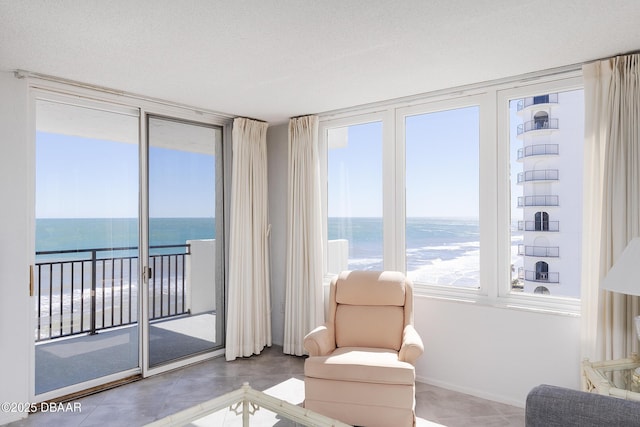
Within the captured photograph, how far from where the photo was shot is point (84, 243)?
3482mm

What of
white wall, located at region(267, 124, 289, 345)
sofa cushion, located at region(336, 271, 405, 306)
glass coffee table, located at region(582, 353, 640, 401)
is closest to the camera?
glass coffee table, located at region(582, 353, 640, 401)

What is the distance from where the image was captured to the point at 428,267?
3.85 m

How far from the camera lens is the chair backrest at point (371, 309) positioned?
11.1ft

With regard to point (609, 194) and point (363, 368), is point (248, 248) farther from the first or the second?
point (609, 194)

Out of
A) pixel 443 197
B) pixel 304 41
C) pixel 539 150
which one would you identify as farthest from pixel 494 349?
pixel 304 41

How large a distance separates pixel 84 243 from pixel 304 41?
247cm

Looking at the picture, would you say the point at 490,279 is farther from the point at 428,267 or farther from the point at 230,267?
the point at 230,267

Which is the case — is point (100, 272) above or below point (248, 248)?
below

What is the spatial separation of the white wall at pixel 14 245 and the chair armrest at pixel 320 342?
6.88ft

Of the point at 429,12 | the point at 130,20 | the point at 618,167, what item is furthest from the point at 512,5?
the point at 130,20

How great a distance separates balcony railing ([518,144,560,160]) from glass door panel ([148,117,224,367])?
298 cm

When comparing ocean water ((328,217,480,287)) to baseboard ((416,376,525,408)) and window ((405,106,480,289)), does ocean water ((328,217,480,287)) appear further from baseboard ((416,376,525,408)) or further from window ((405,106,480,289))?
baseboard ((416,376,525,408))

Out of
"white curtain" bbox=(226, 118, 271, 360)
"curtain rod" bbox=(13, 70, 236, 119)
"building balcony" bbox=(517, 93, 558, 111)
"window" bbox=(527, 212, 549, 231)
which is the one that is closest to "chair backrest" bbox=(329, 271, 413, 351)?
"window" bbox=(527, 212, 549, 231)

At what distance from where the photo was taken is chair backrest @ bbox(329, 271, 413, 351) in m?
3.38
